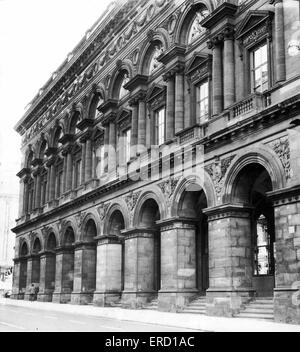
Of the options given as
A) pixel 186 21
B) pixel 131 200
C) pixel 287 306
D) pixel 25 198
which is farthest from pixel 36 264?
pixel 287 306

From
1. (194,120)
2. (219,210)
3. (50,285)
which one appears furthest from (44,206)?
(219,210)

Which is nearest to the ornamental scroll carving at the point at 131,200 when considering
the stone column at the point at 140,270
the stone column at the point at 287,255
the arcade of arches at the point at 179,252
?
the arcade of arches at the point at 179,252

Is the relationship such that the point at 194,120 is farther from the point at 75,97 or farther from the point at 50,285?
the point at 50,285

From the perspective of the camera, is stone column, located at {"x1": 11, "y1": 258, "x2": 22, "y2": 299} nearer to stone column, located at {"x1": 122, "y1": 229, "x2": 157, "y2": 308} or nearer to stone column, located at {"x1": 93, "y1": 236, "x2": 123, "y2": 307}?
stone column, located at {"x1": 93, "y1": 236, "x2": 123, "y2": 307}

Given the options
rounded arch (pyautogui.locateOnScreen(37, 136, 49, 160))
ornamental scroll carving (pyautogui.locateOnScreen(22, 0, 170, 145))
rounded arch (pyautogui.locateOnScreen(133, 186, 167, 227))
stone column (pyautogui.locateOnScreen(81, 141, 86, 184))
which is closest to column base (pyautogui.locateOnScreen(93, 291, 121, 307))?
rounded arch (pyautogui.locateOnScreen(133, 186, 167, 227))

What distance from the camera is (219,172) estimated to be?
23656 mm

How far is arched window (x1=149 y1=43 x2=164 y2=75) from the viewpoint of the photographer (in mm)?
30938

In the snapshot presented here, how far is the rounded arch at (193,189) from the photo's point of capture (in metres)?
23.9

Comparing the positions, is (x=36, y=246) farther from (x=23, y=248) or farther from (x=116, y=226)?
(x=116, y=226)

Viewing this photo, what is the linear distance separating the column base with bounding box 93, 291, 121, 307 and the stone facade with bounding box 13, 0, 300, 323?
78mm

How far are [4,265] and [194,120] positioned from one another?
7245cm

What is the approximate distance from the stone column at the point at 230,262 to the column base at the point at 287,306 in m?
2.88

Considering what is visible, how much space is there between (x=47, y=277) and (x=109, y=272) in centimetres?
1197

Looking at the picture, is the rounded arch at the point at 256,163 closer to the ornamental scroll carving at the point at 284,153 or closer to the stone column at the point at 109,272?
the ornamental scroll carving at the point at 284,153
